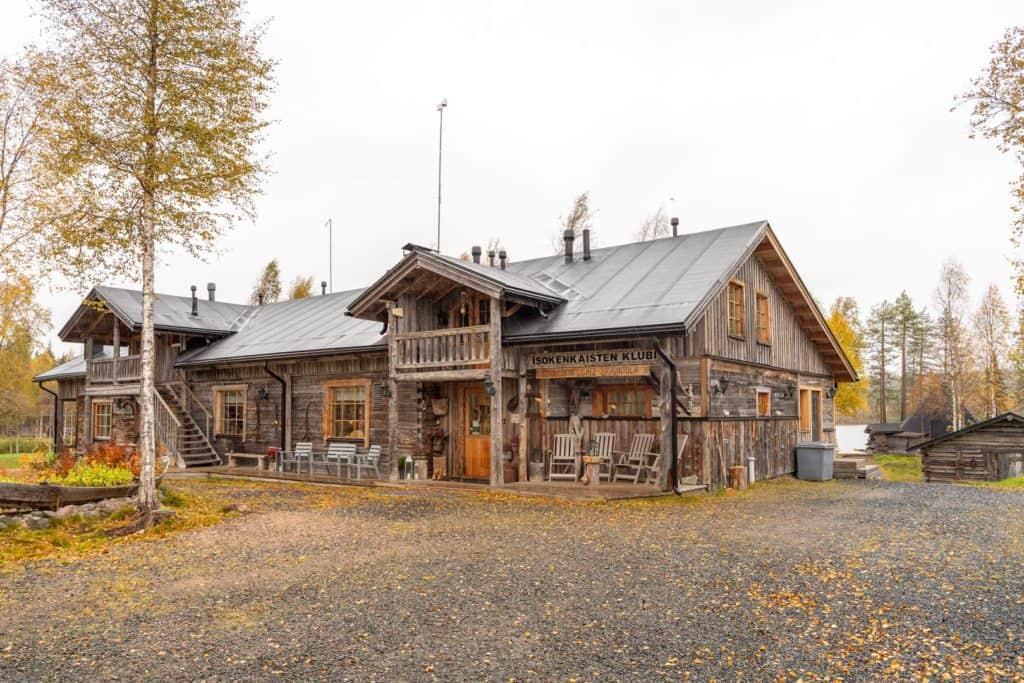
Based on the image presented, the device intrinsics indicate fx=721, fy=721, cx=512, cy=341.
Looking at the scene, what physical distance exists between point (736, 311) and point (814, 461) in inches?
164

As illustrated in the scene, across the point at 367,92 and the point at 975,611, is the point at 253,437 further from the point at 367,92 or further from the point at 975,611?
the point at 975,611

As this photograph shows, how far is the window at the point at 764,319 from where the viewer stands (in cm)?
1685

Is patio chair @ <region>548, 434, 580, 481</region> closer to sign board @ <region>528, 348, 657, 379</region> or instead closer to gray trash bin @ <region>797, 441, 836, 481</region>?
sign board @ <region>528, 348, 657, 379</region>

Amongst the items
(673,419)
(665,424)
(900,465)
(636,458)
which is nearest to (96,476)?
(636,458)

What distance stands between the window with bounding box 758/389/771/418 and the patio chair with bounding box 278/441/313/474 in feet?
35.6

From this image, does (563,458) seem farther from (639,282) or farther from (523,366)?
(639,282)

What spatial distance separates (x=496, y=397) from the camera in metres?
14.2

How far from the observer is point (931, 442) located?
26.2 m

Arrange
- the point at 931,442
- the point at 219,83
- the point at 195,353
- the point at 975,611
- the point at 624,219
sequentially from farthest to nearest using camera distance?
the point at 624,219, the point at 931,442, the point at 195,353, the point at 219,83, the point at 975,611

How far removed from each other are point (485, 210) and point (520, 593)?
135ft

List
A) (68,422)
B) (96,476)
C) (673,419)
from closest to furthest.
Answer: (96,476) → (673,419) → (68,422)

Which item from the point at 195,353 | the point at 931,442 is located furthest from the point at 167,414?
the point at 931,442

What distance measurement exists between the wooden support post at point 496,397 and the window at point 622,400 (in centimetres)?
235


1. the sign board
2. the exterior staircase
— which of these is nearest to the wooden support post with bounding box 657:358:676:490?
the sign board
